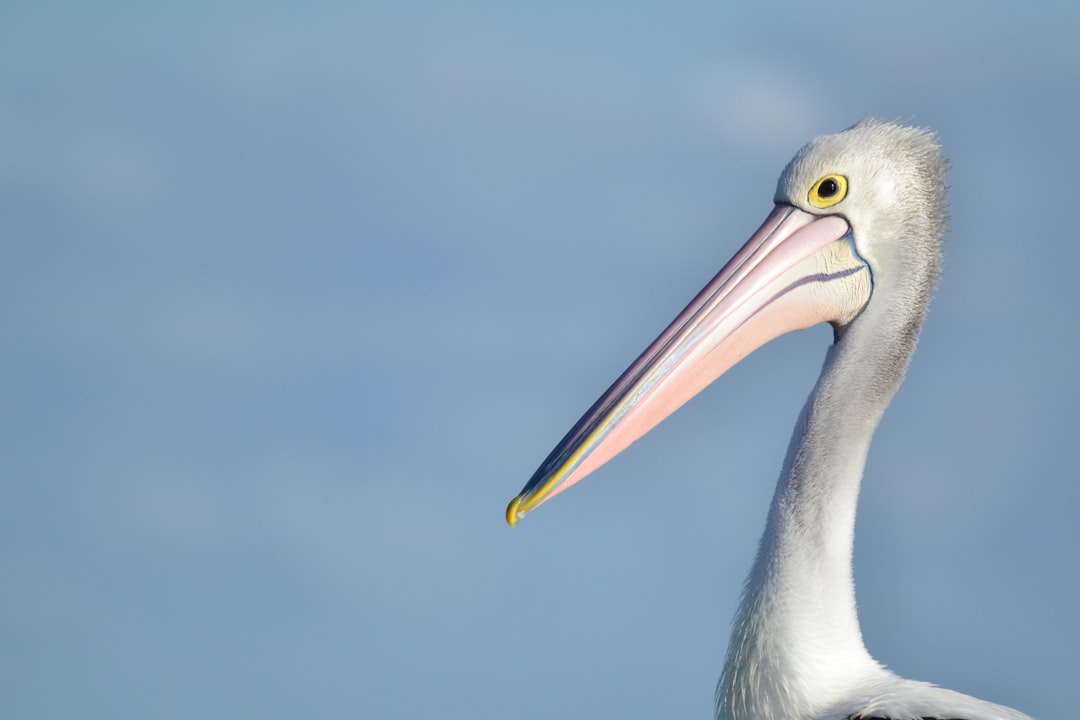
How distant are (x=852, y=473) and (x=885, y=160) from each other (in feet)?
3.52

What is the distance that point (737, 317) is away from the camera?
16.9 feet

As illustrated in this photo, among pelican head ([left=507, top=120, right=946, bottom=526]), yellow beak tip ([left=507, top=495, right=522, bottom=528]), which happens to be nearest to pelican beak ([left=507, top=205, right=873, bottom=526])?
pelican head ([left=507, top=120, right=946, bottom=526])

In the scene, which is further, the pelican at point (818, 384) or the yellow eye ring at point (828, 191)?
the yellow eye ring at point (828, 191)

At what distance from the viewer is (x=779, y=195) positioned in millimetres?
5250

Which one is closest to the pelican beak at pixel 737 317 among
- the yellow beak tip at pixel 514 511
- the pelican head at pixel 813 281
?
the pelican head at pixel 813 281

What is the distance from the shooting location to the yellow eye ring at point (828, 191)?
5.06 m

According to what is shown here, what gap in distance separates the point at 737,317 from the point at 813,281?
11.2 inches

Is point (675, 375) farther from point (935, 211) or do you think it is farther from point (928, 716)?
point (928, 716)

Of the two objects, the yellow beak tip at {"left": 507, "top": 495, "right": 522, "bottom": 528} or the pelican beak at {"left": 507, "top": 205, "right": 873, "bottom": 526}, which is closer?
the yellow beak tip at {"left": 507, "top": 495, "right": 522, "bottom": 528}

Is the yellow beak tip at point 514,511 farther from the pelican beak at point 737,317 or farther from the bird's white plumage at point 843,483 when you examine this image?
the bird's white plumage at point 843,483

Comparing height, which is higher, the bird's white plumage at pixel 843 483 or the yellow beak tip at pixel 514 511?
the bird's white plumage at pixel 843 483

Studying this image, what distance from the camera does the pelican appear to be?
470 centimetres

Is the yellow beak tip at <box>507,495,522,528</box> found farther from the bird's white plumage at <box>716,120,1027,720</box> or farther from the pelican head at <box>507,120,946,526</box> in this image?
the bird's white plumage at <box>716,120,1027,720</box>

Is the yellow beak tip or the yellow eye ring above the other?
the yellow eye ring
